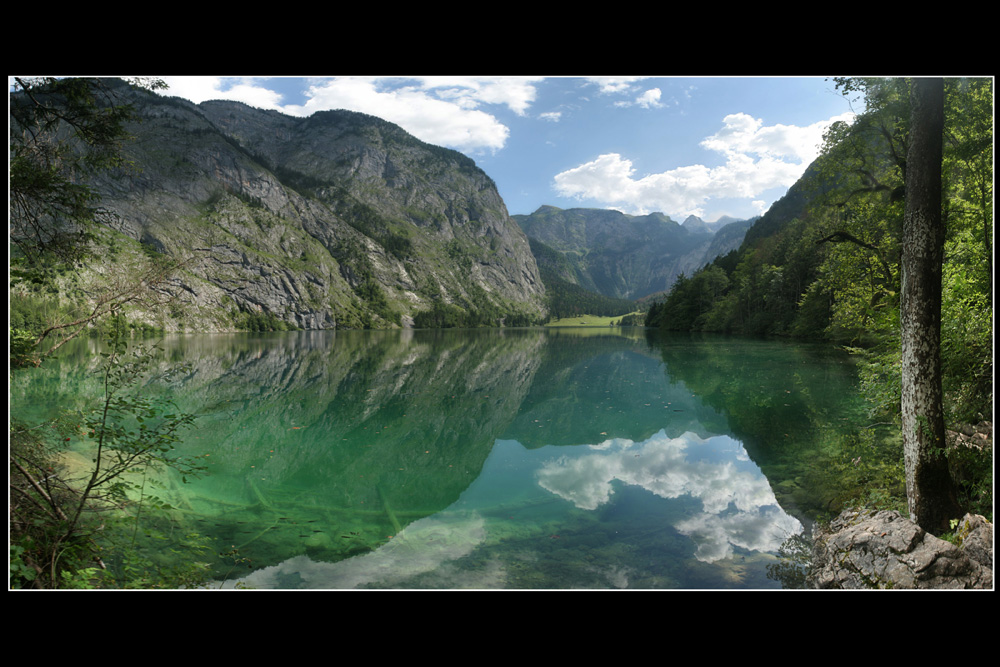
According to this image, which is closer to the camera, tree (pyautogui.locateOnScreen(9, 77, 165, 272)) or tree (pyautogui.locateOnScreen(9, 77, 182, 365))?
tree (pyautogui.locateOnScreen(9, 77, 182, 365))

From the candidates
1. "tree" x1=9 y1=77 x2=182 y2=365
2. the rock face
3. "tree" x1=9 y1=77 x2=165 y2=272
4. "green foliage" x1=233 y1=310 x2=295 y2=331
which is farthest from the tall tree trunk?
"green foliage" x1=233 y1=310 x2=295 y2=331

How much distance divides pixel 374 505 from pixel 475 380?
62.4ft

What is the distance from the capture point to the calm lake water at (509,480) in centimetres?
657

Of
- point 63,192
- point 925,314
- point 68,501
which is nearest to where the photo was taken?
point 925,314

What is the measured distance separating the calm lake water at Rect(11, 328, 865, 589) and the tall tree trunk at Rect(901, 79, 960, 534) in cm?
223

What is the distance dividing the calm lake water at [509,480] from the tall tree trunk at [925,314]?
2.23 meters

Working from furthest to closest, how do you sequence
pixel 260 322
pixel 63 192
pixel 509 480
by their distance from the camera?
1. pixel 260 322
2. pixel 509 480
3. pixel 63 192

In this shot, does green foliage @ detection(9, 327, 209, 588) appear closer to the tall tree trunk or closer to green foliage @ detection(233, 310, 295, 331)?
the tall tree trunk

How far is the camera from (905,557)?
4559mm

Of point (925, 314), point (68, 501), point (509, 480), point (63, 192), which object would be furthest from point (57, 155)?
point (925, 314)

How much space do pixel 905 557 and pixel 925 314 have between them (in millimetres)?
2662

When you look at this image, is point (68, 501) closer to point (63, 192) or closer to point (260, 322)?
point (63, 192)

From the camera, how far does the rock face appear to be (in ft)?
14.1

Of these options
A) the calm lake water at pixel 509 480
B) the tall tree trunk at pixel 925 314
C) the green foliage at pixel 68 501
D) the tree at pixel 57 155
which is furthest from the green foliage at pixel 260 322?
the tall tree trunk at pixel 925 314
